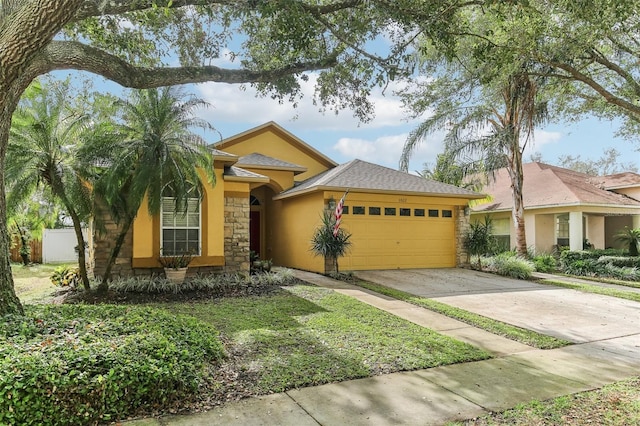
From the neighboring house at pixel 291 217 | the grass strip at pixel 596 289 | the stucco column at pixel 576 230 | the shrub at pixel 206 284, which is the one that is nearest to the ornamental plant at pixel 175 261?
the neighboring house at pixel 291 217

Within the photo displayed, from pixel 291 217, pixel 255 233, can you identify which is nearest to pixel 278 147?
pixel 255 233

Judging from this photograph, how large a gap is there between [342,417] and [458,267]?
1334cm

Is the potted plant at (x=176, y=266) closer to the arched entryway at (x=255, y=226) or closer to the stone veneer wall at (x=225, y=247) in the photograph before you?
the stone veneer wall at (x=225, y=247)

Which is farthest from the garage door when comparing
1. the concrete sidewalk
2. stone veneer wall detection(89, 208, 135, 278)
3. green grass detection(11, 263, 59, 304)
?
green grass detection(11, 263, 59, 304)

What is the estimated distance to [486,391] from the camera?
4602mm

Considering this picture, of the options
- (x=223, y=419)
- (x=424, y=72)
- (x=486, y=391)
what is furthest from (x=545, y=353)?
(x=424, y=72)

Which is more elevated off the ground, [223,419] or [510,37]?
[510,37]

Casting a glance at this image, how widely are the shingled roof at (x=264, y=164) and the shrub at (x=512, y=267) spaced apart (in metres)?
8.20

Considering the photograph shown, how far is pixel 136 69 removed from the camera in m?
6.91

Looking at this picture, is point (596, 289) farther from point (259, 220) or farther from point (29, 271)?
point (29, 271)

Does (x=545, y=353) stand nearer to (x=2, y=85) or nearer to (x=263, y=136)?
(x=2, y=85)

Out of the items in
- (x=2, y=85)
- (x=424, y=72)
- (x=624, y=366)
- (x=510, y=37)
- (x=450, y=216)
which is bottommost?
(x=624, y=366)

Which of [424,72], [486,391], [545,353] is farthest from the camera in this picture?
[424,72]

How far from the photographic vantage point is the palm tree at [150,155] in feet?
30.8
